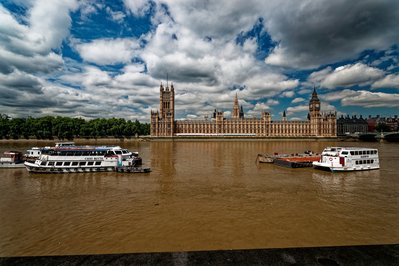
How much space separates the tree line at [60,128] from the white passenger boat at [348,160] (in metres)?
105

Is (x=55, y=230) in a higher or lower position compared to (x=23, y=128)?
lower

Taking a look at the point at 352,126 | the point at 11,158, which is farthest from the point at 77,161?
the point at 352,126

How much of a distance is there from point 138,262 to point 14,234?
1261 centimetres

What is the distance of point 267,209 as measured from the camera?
1554cm

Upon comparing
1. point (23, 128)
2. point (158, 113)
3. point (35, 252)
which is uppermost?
point (158, 113)

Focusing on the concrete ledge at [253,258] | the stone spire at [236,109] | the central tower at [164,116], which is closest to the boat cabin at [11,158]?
the concrete ledge at [253,258]

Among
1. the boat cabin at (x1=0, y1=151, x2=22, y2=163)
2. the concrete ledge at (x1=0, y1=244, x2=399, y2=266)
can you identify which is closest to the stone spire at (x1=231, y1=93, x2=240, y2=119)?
the boat cabin at (x1=0, y1=151, x2=22, y2=163)

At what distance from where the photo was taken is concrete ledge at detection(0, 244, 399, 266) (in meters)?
3.29

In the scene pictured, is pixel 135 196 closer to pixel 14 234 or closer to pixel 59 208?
pixel 59 208

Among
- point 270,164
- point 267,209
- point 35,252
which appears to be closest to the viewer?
point 35,252

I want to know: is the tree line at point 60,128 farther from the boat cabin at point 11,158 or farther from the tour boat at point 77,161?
the tour boat at point 77,161

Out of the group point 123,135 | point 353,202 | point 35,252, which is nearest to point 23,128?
point 123,135

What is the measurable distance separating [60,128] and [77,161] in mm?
90494

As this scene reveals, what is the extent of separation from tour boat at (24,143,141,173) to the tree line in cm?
8670
